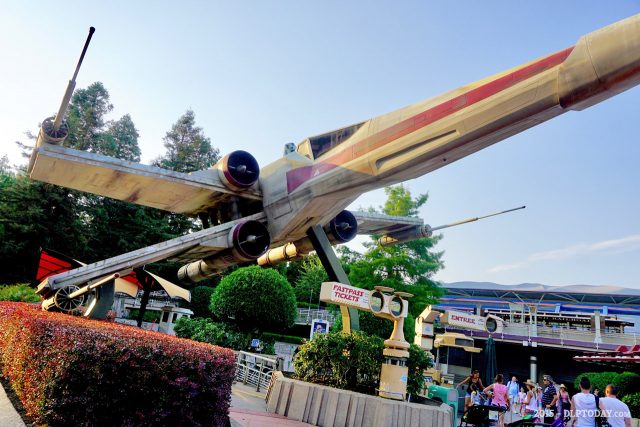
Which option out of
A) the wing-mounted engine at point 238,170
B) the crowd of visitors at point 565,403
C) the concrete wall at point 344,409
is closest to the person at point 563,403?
the crowd of visitors at point 565,403

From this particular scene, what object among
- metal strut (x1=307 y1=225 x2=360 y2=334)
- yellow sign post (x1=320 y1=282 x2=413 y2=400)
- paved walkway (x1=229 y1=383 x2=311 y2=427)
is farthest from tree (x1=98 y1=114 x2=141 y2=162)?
yellow sign post (x1=320 y1=282 x2=413 y2=400)

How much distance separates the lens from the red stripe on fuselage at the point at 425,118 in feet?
19.2

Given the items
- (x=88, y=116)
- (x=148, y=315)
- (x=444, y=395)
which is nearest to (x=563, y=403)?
(x=444, y=395)

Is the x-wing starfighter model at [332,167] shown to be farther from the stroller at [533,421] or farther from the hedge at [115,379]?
the stroller at [533,421]

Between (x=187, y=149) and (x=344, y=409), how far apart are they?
42330 mm

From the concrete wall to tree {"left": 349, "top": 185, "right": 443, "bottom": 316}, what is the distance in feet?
47.6

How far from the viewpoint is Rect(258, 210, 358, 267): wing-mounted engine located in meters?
11.8

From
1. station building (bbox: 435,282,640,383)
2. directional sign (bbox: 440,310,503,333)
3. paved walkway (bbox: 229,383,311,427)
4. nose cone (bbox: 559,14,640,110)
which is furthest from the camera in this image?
station building (bbox: 435,282,640,383)

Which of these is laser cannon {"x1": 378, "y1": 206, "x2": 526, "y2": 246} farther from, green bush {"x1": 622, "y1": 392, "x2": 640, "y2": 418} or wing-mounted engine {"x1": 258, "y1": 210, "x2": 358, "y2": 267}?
green bush {"x1": 622, "y1": 392, "x2": 640, "y2": 418}

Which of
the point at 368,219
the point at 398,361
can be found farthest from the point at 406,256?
the point at 398,361

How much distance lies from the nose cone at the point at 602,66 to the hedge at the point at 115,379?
5573 mm

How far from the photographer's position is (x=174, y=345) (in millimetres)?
5047

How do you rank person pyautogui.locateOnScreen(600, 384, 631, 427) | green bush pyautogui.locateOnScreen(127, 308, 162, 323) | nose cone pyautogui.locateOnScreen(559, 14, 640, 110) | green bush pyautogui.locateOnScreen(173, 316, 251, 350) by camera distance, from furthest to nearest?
green bush pyautogui.locateOnScreen(127, 308, 162, 323), green bush pyautogui.locateOnScreen(173, 316, 251, 350), person pyautogui.locateOnScreen(600, 384, 631, 427), nose cone pyautogui.locateOnScreen(559, 14, 640, 110)

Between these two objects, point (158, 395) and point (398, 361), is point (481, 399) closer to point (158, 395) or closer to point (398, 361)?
point (398, 361)
